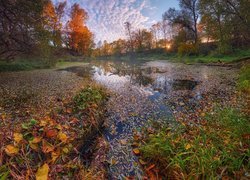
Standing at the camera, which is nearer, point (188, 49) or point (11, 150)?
point (11, 150)

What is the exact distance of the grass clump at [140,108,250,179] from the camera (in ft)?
6.07

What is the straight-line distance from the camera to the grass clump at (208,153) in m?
1.85

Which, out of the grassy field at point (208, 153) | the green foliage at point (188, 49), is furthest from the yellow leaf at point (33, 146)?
the green foliage at point (188, 49)

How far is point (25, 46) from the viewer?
10.8 metres

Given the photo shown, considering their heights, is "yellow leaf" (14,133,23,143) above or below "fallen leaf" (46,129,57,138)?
above

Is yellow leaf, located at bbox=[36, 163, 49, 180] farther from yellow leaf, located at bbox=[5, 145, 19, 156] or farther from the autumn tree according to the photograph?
the autumn tree

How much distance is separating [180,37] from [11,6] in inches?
1008

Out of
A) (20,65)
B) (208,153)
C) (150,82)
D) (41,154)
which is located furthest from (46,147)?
(20,65)

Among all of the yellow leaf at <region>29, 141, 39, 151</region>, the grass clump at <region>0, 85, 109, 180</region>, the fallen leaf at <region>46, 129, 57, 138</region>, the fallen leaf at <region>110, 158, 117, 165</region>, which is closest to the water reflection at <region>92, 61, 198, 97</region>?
the fallen leaf at <region>110, 158, 117, 165</region>

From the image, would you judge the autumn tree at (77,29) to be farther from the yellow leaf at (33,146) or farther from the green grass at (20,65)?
the yellow leaf at (33,146)

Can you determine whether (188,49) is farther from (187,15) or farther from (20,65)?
(20,65)

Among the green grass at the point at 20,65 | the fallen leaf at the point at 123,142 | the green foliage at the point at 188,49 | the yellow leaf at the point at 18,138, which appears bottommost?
the fallen leaf at the point at 123,142

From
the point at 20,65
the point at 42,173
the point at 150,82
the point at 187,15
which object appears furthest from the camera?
the point at 187,15

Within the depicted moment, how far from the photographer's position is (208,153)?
205 cm
